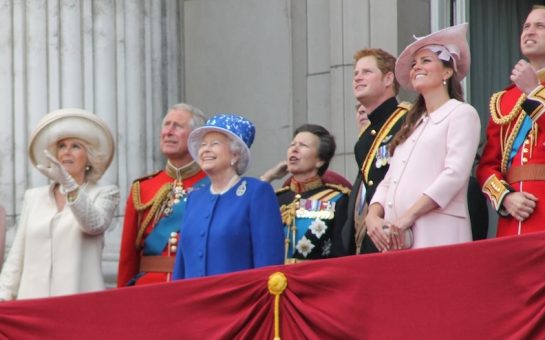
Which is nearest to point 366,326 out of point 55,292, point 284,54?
point 55,292

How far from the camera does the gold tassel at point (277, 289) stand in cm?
975

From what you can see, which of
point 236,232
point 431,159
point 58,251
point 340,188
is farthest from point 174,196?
point 431,159

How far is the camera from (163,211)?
11.5 m

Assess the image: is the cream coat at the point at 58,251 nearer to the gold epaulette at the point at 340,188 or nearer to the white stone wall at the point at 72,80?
the gold epaulette at the point at 340,188

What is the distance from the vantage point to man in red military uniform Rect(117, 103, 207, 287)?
37.4 ft

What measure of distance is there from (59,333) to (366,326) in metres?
1.84

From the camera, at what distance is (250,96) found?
46.6ft

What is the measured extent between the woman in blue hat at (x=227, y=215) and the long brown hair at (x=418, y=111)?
702 mm

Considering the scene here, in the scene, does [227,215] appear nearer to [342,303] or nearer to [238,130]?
[238,130]

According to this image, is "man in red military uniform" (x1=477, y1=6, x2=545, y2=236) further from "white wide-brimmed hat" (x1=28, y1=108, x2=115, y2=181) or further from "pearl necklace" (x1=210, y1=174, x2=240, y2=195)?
"white wide-brimmed hat" (x1=28, y1=108, x2=115, y2=181)

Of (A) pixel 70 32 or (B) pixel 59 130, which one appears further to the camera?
(A) pixel 70 32

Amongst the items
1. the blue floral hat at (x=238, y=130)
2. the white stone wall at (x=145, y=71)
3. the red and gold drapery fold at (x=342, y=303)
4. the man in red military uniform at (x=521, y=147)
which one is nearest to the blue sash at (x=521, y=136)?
the man in red military uniform at (x=521, y=147)

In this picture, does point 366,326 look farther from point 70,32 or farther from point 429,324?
point 70,32

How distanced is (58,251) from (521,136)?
2574 millimetres
